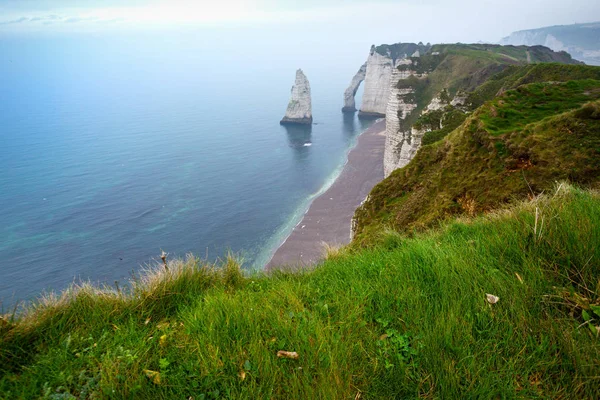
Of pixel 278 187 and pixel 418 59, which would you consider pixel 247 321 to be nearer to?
pixel 278 187

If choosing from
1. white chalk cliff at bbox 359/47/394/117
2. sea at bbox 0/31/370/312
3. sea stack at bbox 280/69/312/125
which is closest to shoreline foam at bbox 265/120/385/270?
sea at bbox 0/31/370/312

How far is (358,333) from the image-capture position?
9.30ft

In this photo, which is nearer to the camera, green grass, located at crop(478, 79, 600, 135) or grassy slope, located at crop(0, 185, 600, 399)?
grassy slope, located at crop(0, 185, 600, 399)

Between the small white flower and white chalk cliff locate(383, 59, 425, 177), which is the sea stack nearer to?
white chalk cliff locate(383, 59, 425, 177)

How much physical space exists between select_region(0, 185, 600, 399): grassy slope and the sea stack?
99.5 meters

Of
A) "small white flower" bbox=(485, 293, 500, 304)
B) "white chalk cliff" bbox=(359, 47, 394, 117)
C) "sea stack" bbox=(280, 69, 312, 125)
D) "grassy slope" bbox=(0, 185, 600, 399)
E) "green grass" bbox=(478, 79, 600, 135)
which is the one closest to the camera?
"grassy slope" bbox=(0, 185, 600, 399)

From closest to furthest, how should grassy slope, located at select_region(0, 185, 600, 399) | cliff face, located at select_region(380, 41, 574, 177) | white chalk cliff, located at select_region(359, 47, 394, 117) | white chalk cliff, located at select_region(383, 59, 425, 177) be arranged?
grassy slope, located at select_region(0, 185, 600, 399)
cliff face, located at select_region(380, 41, 574, 177)
white chalk cliff, located at select_region(383, 59, 425, 177)
white chalk cliff, located at select_region(359, 47, 394, 117)

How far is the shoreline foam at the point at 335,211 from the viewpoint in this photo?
36.0 metres

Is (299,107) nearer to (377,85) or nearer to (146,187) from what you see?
(377,85)

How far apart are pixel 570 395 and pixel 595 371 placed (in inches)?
9.5

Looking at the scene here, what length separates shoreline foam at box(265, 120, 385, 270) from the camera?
36.0 m

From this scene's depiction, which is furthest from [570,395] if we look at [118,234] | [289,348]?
[118,234]

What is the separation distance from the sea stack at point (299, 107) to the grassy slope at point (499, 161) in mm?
86786

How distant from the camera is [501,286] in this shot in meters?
2.96
